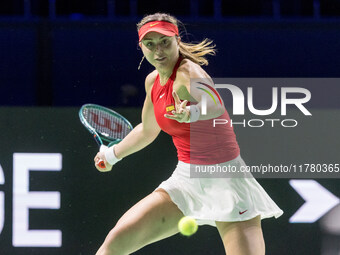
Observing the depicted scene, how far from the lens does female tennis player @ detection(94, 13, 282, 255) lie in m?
3.59

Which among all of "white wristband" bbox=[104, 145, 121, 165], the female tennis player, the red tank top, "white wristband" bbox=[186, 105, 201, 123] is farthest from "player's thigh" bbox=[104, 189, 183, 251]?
"white wristband" bbox=[186, 105, 201, 123]

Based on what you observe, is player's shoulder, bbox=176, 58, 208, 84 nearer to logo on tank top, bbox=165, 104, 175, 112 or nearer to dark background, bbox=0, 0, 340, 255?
logo on tank top, bbox=165, 104, 175, 112

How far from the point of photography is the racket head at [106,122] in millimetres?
4414

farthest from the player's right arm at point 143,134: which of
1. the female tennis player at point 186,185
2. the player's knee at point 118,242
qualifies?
the player's knee at point 118,242

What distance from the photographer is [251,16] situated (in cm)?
615

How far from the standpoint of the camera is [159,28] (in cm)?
364

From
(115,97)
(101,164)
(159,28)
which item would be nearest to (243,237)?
(101,164)

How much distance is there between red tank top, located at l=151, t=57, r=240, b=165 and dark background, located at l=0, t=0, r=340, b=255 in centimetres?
114

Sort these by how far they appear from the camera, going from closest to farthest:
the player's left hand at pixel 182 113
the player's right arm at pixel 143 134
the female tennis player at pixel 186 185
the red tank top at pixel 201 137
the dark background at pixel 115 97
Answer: the player's left hand at pixel 182 113 < the female tennis player at pixel 186 185 < the red tank top at pixel 201 137 < the player's right arm at pixel 143 134 < the dark background at pixel 115 97

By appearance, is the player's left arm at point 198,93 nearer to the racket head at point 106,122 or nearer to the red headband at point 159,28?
the red headband at point 159,28

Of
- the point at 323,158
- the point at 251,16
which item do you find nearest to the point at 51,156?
the point at 323,158

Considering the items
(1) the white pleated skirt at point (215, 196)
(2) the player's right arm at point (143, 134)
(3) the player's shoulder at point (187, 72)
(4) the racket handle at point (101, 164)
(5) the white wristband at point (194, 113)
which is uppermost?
(3) the player's shoulder at point (187, 72)

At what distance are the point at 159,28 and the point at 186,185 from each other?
2.65 ft

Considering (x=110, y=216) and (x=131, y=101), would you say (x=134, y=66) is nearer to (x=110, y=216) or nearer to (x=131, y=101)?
(x=131, y=101)
